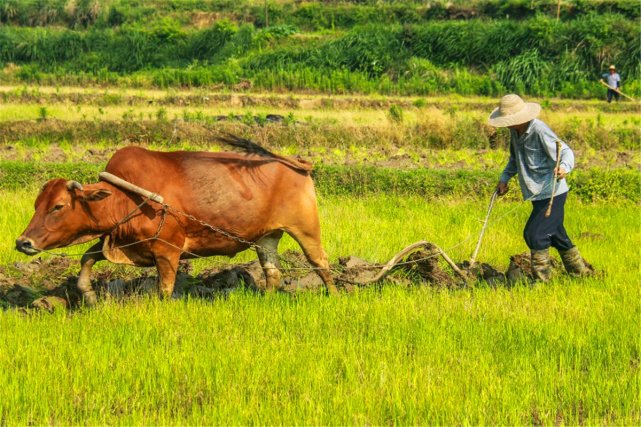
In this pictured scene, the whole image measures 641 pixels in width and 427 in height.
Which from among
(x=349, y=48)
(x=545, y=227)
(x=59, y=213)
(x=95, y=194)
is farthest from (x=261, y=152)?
(x=349, y=48)

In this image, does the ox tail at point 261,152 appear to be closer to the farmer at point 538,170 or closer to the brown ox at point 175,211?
the brown ox at point 175,211

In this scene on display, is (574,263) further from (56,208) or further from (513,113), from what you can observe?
(56,208)

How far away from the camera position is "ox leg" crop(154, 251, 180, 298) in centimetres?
609

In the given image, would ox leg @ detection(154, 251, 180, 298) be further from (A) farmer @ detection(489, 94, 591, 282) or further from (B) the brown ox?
(A) farmer @ detection(489, 94, 591, 282)

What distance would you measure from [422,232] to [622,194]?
3.55 metres

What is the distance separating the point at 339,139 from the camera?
14.9 m

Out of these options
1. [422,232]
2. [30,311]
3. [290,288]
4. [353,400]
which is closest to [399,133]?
[422,232]

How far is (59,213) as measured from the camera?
5820 mm

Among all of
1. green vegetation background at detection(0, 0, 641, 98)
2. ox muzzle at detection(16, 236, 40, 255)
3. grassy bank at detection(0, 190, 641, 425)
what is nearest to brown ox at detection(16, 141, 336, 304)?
ox muzzle at detection(16, 236, 40, 255)

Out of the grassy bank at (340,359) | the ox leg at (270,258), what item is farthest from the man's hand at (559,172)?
the ox leg at (270,258)

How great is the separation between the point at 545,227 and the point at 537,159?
545 mm

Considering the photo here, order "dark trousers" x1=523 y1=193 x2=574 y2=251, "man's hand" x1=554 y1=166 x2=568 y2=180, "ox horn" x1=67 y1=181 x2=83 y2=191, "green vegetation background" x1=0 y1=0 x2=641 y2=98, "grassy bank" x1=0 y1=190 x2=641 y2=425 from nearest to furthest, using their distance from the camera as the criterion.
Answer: "grassy bank" x1=0 y1=190 x2=641 y2=425, "ox horn" x1=67 y1=181 x2=83 y2=191, "man's hand" x1=554 y1=166 x2=568 y2=180, "dark trousers" x1=523 y1=193 x2=574 y2=251, "green vegetation background" x1=0 y1=0 x2=641 y2=98

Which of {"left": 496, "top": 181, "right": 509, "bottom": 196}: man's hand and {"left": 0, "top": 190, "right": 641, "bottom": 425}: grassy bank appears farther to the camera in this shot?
{"left": 496, "top": 181, "right": 509, "bottom": 196}: man's hand

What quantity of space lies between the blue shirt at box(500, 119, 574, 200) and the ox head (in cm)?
323
